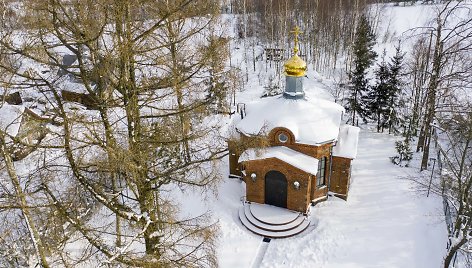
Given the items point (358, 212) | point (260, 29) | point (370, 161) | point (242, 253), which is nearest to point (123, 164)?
point (242, 253)

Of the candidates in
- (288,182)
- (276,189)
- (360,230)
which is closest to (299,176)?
(288,182)

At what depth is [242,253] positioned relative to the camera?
12.6m

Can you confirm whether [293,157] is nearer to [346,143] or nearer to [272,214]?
[272,214]

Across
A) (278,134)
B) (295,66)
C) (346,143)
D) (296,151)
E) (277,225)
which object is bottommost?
(277,225)

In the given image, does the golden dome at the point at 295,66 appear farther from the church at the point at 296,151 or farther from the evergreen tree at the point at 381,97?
the evergreen tree at the point at 381,97

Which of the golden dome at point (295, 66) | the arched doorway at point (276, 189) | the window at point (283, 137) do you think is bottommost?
the arched doorway at point (276, 189)

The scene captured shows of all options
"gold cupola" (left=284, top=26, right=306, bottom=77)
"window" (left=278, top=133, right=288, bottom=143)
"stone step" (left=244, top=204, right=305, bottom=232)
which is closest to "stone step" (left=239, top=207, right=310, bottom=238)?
"stone step" (left=244, top=204, right=305, bottom=232)

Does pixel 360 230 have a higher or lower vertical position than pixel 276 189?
lower

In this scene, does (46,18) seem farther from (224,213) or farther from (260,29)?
(260,29)

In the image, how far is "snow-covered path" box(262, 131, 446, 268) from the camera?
1219cm

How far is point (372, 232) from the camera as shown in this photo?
1328cm

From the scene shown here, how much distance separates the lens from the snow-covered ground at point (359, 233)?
1221 cm

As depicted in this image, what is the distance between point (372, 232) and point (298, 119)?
185 inches

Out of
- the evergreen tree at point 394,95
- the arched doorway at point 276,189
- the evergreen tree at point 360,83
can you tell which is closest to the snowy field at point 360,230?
the arched doorway at point 276,189
